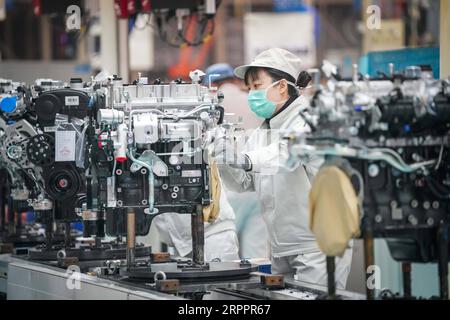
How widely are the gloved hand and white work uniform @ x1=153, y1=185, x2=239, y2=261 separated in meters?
1.17

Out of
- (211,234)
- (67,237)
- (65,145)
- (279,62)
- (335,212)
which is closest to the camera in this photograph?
(335,212)

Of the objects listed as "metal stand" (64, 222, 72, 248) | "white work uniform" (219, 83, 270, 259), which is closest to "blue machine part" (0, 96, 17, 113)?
"metal stand" (64, 222, 72, 248)

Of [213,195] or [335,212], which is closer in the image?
[335,212]

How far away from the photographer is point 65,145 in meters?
6.87

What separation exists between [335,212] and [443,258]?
2.13 ft

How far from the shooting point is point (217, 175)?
665cm

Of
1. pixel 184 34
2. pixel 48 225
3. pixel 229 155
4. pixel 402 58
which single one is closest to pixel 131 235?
pixel 229 155

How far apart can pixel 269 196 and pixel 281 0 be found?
10445 mm

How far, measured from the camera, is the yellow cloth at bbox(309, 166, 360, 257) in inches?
204

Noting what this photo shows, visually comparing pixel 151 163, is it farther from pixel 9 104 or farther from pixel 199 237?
pixel 9 104

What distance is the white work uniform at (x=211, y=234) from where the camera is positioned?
26.0ft

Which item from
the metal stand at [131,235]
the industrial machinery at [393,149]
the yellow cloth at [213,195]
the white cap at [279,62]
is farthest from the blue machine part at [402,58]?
the industrial machinery at [393,149]

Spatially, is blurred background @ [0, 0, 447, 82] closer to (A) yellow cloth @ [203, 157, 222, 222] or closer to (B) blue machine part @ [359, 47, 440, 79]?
(B) blue machine part @ [359, 47, 440, 79]

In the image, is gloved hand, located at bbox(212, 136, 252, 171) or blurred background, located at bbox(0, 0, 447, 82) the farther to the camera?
blurred background, located at bbox(0, 0, 447, 82)
